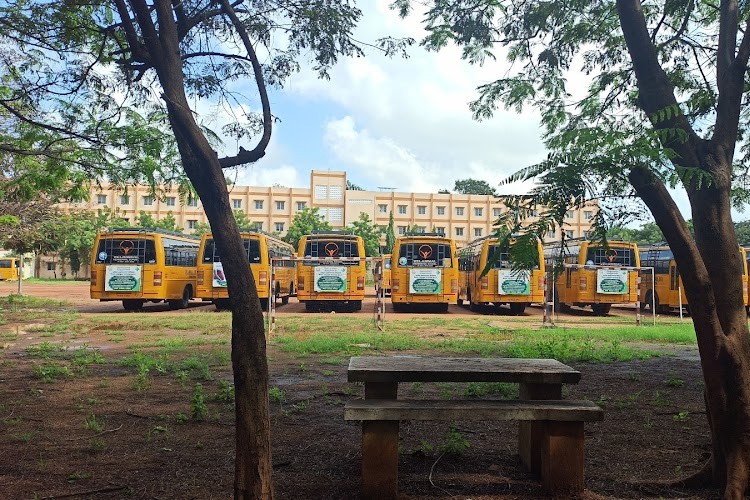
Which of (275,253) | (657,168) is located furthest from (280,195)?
(657,168)

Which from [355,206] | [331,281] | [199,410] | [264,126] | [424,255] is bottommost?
[199,410]

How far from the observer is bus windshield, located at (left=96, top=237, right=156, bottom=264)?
19.9 m

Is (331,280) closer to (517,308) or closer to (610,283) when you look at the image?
(517,308)

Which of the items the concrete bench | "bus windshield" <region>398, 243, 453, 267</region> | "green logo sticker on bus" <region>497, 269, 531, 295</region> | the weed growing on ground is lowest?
the weed growing on ground

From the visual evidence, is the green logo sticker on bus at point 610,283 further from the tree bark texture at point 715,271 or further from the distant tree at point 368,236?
the distant tree at point 368,236

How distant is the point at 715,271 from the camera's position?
161 inches

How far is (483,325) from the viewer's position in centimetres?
1600

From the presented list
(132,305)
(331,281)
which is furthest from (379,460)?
(132,305)

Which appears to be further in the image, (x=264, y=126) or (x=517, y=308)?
(x=517, y=308)

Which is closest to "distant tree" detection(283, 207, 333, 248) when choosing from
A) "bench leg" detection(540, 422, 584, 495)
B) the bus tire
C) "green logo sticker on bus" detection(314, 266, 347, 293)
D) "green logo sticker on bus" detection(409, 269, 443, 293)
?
the bus tire

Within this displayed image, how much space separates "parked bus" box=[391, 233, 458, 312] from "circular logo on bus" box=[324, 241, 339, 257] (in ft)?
6.72

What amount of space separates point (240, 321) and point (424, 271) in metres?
17.4

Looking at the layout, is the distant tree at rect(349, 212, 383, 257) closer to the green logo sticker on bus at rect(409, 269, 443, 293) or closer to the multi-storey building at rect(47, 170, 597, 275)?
the multi-storey building at rect(47, 170, 597, 275)

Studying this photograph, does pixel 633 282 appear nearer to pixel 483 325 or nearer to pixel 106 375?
pixel 483 325
